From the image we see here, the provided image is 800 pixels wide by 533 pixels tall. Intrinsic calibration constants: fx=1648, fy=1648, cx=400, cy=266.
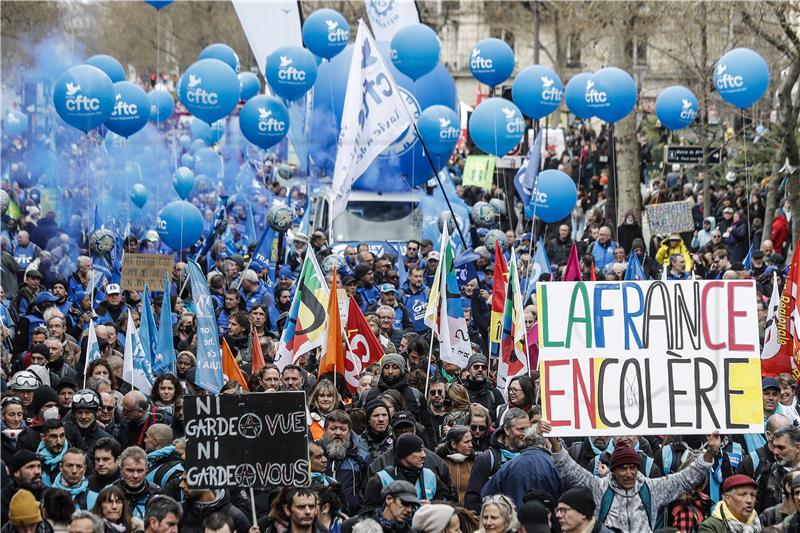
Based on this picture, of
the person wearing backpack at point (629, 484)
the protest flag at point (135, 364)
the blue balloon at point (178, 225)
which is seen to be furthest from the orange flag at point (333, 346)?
the blue balloon at point (178, 225)

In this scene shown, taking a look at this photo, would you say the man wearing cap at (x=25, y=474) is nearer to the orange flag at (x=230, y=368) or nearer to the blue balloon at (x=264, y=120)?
the orange flag at (x=230, y=368)

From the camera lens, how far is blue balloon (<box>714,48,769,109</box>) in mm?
20906

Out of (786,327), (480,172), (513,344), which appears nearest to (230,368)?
(513,344)

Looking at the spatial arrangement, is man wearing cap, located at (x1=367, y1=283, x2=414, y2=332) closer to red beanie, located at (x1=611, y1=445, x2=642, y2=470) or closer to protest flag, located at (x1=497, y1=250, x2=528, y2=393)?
protest flag, located at (x1=497, y1=250, x2=528, y2=393)

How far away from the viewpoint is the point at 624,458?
8336mm

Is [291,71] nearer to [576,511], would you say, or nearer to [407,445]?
[407,445]

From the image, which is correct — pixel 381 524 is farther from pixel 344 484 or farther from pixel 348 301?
pixel 348 301

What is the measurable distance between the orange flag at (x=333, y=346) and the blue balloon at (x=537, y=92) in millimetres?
9261

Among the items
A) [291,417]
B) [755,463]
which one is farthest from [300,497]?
[755,463]

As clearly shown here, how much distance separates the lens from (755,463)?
9.62 m

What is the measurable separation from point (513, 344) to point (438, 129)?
10005mm

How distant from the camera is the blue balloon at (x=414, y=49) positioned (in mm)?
22844

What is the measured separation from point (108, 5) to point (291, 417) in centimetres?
4585

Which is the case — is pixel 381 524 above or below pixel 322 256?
below
